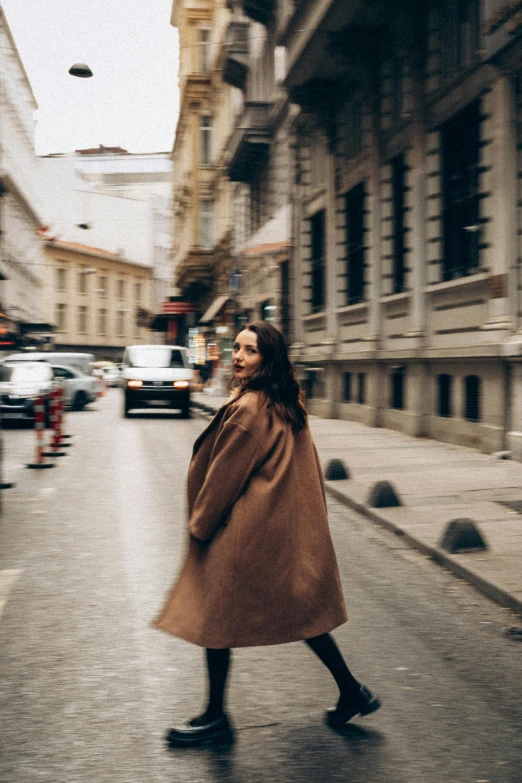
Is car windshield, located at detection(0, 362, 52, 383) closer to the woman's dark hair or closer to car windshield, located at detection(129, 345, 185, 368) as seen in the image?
car windshield, located at detection(129, 345, 185, 368)

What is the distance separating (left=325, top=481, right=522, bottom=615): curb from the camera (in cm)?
573

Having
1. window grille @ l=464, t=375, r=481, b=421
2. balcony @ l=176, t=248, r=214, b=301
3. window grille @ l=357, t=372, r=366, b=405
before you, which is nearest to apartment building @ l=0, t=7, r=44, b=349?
balcony @ l=176, t=248, r=214, b=301

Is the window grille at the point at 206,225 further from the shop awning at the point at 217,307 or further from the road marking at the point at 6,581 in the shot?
the road marking at the point at 6,581

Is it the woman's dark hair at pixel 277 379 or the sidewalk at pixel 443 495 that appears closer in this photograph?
the woman's dark hair at pixel 277 379

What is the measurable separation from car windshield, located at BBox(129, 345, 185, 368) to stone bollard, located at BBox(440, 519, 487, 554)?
18.7m

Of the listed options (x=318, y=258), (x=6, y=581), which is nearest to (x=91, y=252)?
(x=318, y=258)

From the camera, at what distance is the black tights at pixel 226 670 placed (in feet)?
12.0

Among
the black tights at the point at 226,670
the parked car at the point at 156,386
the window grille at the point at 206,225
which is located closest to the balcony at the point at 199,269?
the window grille at the point at 206,225

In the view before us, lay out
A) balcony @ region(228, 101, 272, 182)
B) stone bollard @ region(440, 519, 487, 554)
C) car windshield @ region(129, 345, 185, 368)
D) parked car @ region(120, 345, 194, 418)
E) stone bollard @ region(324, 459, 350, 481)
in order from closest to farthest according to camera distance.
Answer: stone bollard @ region(440, 519, 487, 554), stone bollard @ region(324, 459, 350, 481), parked car @ region(120, 345, 194, 418), car windshield @ region(129, 345, 185, 368), balcony @ region(228, 101, 272, 182)

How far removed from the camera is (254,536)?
11.6ft

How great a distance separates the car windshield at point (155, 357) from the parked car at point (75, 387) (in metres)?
3.01

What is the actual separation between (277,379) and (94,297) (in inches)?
3028

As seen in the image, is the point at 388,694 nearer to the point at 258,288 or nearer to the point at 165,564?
the point at 165,564

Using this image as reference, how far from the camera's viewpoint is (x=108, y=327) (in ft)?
265
